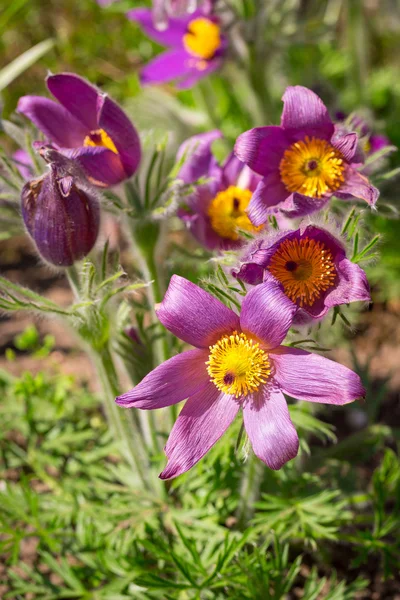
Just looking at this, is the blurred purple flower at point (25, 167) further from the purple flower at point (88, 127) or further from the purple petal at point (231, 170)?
the purple petal at point (231, 170)

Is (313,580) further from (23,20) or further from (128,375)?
(23,20)

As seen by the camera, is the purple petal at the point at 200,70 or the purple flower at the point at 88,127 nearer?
the purple flower at the point at 88,127

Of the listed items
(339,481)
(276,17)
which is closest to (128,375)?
(339,481)

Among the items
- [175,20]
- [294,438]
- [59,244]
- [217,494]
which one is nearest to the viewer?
[294,438]

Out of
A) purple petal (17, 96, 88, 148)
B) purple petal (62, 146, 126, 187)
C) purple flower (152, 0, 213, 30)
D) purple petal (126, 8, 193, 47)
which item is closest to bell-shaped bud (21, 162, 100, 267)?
purple petal (62, 146, 126, 187)

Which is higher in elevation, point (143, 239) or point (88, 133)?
point (88, 133)

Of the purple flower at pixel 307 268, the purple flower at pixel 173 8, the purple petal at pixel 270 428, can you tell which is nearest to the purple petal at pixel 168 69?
the purple flower at pixel 173 8
